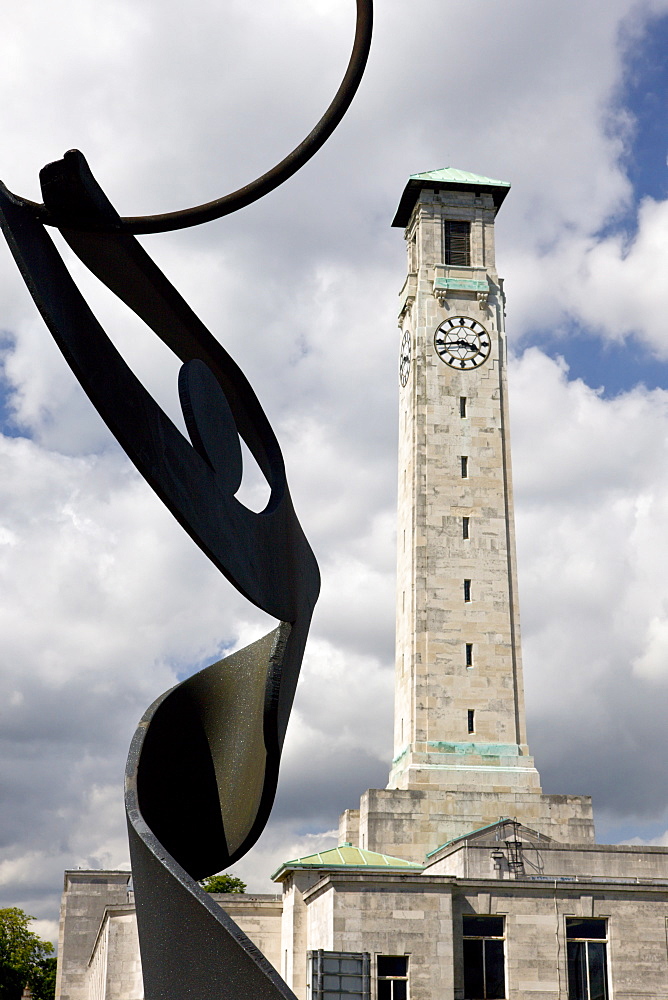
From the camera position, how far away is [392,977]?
30734 mm

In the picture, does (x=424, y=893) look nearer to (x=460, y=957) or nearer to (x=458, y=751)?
(x=460, y=957)

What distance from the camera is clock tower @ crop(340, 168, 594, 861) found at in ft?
136

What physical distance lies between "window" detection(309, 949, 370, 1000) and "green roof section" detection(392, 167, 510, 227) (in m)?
34.5

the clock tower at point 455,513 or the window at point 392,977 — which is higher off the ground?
the clock tower at point 455,513

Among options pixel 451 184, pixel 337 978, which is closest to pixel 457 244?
pixel 451 184

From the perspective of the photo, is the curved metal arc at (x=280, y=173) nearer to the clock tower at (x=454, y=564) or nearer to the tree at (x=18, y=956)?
the clock tower at (x=454, y=564)

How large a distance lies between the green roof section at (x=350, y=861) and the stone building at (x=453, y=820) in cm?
11

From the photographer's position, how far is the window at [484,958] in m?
30.7

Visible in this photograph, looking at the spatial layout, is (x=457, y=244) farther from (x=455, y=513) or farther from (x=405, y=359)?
(x=455, y=513)

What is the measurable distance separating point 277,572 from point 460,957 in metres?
23.1

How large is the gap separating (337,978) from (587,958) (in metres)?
10.2

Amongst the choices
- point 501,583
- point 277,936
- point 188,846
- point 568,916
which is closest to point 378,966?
point 568,916

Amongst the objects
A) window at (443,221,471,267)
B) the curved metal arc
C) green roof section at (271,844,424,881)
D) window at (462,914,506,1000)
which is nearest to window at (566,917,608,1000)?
window at (462,914,506,1000)

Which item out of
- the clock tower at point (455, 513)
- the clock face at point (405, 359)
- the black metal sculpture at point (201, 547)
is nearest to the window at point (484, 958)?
the clock tower at point (455, 513)
